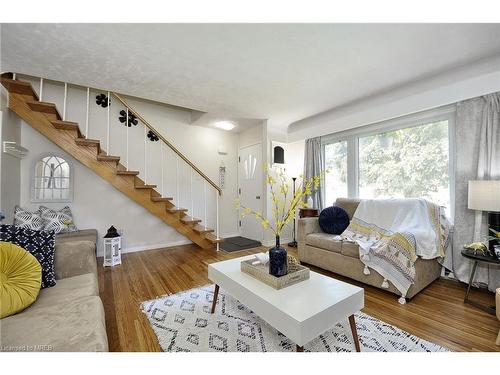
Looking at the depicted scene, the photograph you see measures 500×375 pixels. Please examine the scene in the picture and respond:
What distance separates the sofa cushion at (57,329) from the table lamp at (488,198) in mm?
3125

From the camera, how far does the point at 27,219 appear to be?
2.85m

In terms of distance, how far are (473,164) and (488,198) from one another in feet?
1.89

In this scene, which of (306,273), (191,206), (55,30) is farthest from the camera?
(191,206)

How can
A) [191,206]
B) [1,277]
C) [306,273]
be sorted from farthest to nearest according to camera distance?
[191,206] < [306,273] < [1,277]

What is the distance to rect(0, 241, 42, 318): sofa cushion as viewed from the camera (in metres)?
1.21

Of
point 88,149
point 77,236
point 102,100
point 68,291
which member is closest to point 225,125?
point 102,100

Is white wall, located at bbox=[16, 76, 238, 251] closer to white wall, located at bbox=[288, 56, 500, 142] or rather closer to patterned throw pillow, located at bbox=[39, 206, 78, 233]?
patterned throw pillow, located at bbox=[39, 206, 78, 233]

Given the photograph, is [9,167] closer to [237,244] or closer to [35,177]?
[35,177]

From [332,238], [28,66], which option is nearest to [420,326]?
[332,238]

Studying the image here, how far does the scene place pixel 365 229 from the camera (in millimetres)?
2908

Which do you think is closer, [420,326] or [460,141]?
[420,326]
